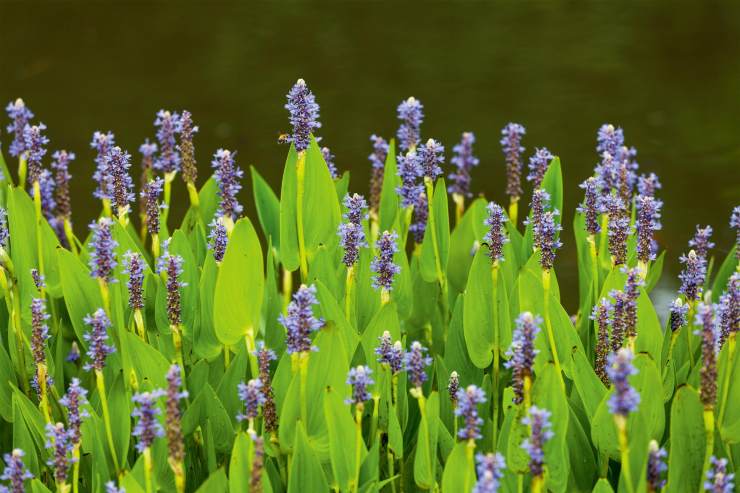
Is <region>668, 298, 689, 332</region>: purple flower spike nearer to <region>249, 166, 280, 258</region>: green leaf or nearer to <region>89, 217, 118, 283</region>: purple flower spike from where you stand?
<region>249, 166, 280, 258</region>: green leaf

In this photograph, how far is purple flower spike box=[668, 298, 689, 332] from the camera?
8.42ft

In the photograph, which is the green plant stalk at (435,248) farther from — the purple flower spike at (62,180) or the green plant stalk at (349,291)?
the purple flower spike at (62,180)

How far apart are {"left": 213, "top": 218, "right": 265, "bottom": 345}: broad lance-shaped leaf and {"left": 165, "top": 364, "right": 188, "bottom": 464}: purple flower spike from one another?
442 mm

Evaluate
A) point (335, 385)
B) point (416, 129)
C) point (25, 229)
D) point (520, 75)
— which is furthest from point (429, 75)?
point (335, 385)

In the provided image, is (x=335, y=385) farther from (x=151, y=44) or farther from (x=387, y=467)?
(x=151, y=44)

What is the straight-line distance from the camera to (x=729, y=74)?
7.03 m

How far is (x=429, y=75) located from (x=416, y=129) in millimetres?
4150

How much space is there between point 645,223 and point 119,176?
1159 mm

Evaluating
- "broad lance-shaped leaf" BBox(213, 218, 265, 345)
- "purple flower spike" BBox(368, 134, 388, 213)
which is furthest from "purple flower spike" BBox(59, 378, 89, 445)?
"purple flower spike" BBox(368, 134, 388, 213)

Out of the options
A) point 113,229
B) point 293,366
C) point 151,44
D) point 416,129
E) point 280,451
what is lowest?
point 280,451

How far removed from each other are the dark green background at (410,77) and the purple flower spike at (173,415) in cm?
344

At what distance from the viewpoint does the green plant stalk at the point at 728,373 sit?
7.40 feet

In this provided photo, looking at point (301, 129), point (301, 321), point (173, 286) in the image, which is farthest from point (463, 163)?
point (301, 321)

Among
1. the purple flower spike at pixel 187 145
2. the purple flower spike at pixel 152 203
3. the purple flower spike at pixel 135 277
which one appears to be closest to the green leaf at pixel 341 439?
the purple flower spike at pixel 135 277
